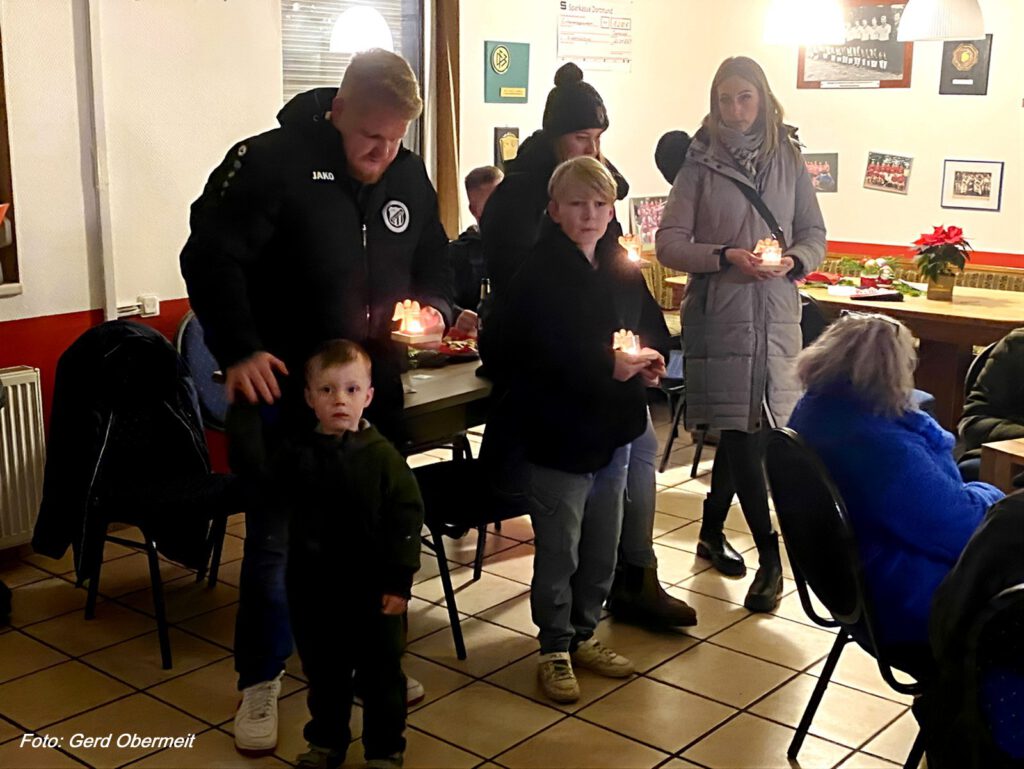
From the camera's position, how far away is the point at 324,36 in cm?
525

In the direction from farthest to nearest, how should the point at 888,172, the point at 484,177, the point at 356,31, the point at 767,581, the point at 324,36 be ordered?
1. the point at 888,172
2. the point at 324,36
3. the point at 356,31
4. the point at 484,177
5. the point at 767,581

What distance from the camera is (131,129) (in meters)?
Result: 4.16

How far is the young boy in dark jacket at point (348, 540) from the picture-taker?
2482 mm

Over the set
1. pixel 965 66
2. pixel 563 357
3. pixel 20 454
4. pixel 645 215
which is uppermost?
pixel 965 66

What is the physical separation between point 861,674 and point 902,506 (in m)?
1.04

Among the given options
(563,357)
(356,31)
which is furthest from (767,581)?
(356,31)

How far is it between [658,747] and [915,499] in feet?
2.97

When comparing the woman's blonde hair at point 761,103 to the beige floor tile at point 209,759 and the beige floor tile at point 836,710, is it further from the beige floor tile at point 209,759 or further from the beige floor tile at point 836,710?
the beige floor tile at point 209,759

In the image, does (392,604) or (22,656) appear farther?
(22,656)

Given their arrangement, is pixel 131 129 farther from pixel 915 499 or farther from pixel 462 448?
pixel 915 499

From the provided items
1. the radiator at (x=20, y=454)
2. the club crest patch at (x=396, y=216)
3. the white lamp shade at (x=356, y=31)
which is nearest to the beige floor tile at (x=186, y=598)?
the radiator at (x=20, y=454)

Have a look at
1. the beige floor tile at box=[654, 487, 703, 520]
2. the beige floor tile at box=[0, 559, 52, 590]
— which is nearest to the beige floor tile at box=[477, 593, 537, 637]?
the beige floor tile at box=[654, 487, 703, 520]

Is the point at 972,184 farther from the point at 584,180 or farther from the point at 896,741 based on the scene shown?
the point at 896,741

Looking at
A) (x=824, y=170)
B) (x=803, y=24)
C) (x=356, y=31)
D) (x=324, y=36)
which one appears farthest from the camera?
(x=824, y=170)
